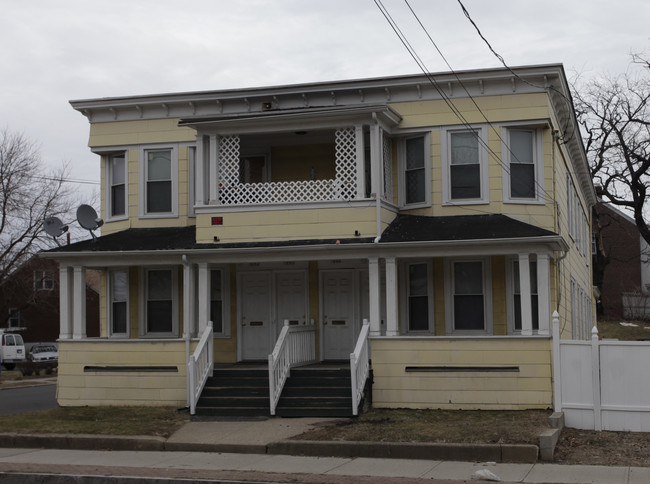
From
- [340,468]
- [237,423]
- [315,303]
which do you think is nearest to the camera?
[340,468]

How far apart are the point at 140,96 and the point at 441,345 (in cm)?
954

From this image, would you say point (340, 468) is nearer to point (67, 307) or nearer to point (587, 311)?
point (67, 307)

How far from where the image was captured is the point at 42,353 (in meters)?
48.4

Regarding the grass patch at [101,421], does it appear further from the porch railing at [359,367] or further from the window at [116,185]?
the window at [116,185]

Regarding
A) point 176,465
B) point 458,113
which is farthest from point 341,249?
point 176,465

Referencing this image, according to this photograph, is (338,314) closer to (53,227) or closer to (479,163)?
(479,163)

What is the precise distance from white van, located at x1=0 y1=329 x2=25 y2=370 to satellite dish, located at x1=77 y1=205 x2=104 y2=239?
28090 mm

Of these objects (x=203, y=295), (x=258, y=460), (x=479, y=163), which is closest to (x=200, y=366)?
(x=203, y=295)

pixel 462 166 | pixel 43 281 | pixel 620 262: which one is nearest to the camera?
pixel 462 166

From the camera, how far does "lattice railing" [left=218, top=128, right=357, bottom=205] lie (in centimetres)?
1834

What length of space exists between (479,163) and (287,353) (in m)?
6.08

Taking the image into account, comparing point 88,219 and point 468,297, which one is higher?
point 88,219

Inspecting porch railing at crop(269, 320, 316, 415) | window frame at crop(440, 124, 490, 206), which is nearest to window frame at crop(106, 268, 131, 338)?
porch railing at crop(269, 320, 316, 415)

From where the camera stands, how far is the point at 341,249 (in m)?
17.9
